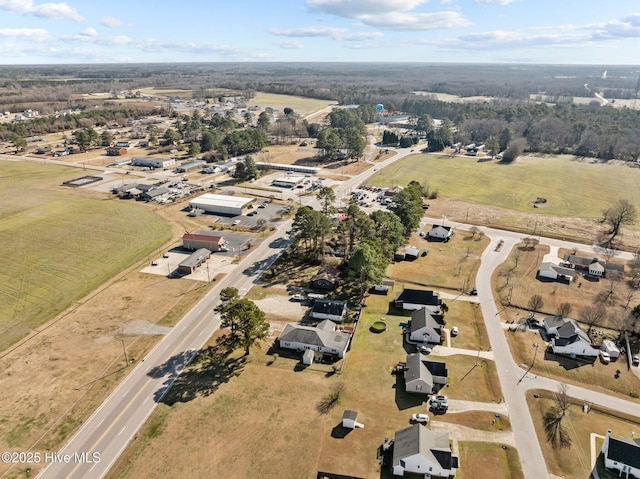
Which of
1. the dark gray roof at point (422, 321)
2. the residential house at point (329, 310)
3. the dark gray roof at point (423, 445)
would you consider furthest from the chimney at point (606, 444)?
the residential house at point (329, 310)

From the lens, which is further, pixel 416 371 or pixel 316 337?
pixel 316 337

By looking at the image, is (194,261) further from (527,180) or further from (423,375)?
(527,180)

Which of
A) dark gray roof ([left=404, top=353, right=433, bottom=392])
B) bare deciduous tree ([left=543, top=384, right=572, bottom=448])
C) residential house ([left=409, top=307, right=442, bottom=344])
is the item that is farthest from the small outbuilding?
bare deciduous tree ([left=543, top=384, right=572, bottom=448])

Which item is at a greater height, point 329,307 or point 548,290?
point 329,307

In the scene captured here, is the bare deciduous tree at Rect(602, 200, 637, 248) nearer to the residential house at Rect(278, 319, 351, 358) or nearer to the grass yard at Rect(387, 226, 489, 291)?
the grass yard at Rect(387, 226, 489, 291)

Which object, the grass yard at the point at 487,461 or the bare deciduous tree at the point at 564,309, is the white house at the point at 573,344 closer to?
the bare deciduous tree at the point at 564,309

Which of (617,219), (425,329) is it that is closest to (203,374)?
(425,329)

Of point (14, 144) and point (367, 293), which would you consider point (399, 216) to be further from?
point (14, 144)
